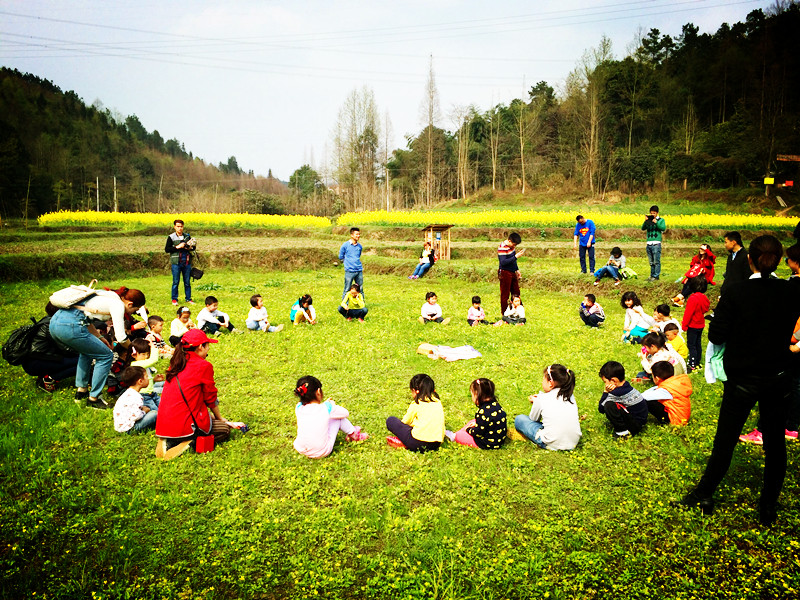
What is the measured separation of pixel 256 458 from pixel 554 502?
3548 millimetres

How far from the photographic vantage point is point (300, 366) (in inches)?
373

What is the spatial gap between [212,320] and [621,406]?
894 cm

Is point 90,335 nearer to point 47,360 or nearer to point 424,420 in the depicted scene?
point 47,360

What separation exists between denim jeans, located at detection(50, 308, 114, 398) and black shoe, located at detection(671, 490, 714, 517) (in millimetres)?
7753

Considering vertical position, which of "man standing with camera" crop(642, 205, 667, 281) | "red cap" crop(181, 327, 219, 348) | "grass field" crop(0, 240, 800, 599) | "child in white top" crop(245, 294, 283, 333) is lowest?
"grass field" crop(0, 240, 800, 599)

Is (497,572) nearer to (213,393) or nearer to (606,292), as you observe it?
(213,393)

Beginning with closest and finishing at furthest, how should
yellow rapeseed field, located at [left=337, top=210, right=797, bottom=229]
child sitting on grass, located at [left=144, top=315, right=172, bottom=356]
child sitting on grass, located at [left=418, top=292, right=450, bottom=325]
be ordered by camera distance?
child sitting on grass, located at [left=144, top=315, right=172, bottom=356] → child sitting on grass, located at [left=418, top=292, right=450, bottom=325] → yellow rapeseed field, located at [left=337, top=210, right=797, bottom=229]

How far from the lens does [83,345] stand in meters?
7.03

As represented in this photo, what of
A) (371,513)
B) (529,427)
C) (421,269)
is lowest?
(371,513)

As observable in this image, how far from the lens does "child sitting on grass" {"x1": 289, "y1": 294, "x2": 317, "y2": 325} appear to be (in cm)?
1254

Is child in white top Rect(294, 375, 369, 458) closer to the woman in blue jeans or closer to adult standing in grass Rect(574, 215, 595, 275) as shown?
adult standing in grass Rect(574, 215, 595, 275)

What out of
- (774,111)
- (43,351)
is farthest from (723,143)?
(43,351)

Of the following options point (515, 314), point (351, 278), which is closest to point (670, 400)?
point (515, 314)

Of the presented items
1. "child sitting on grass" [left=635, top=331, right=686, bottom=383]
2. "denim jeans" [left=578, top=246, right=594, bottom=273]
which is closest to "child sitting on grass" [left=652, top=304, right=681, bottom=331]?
"child sitting on grass" [left=635, top=331, right=686, bottom=383]
